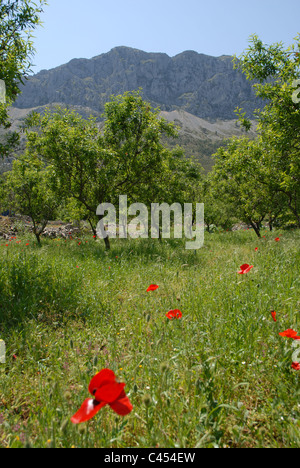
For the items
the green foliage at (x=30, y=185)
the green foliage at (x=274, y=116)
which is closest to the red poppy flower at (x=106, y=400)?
the green foliage at (x=274, y=116)

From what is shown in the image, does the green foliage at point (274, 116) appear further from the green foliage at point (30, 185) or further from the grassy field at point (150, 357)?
the green foliage at point (30, 185)

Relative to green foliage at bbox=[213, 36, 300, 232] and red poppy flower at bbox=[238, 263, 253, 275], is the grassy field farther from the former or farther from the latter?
green foliage at bbox=[213, 36, 300, 232]

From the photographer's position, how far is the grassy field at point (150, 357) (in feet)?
6.02

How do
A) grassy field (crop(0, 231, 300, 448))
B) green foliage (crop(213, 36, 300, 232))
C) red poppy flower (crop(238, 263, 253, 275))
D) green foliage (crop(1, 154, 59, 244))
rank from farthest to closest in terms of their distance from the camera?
green foliage (crop(1, 154, 59, 244)) < green foliage (crop(213, 36, 300, 232)) < red poppy flower (crop(238, 263, 253, 275)) < grassy field (crop(0, 231, 300, 448))

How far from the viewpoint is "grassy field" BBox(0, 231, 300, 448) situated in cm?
183

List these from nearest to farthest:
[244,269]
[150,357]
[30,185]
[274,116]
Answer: [150,357] < [244,269] < [274,116] < [30,185]

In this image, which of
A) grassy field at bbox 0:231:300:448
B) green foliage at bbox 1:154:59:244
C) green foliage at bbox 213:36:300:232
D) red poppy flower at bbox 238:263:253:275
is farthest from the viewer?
green foliage at bbox 1:154:59:244

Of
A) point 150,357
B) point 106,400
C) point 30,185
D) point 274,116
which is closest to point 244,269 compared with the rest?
point 150,357

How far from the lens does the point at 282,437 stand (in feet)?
5.82

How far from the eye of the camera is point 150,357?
2404 millimetres

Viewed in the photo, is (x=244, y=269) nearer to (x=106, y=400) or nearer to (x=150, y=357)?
(x=150, y=357)

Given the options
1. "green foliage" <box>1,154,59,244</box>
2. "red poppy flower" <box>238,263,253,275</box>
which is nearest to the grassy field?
"red poppy flower" <box>238,263,253,275</box>

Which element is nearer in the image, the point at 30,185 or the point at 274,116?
the point at 274,116

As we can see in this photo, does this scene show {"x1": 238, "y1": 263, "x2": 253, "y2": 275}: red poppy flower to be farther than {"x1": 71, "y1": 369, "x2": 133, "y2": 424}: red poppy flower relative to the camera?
Yes
